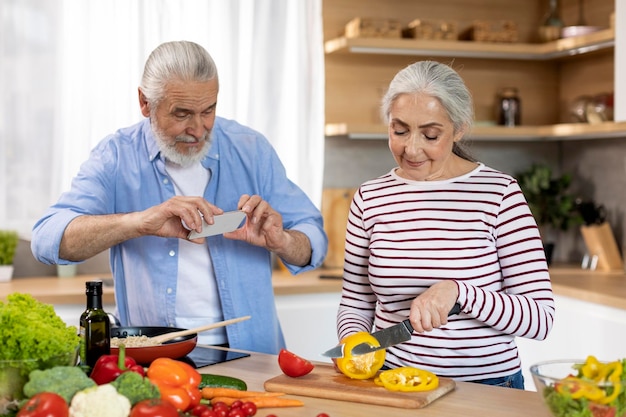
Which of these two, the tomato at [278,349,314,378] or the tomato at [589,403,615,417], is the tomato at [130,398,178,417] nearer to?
the tomato at [278,349,314,378]

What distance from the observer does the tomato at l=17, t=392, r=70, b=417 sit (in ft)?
4.22

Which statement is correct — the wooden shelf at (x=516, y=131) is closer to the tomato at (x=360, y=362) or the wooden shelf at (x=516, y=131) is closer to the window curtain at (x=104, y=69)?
the window curtain at (x=104, y=69)

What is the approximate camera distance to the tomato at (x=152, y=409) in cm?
136

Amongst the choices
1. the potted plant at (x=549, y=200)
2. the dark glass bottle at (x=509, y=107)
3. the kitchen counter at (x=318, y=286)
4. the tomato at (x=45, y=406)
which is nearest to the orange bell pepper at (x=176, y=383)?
the tomato at (x=45, y=406)

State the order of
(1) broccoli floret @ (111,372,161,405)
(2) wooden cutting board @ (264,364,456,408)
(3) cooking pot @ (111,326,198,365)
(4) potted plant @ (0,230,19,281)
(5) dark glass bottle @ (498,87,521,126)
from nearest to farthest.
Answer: (1) broccoli floret @ (111,372,161,405) → (2) wooden cutting board @ (264,364,456,408) → (3) cooking pot @ (111,326,198,365) → (4) potted plant @ (0,230,19,281) → (5) dark glass bottle @ (498,87,521,126)

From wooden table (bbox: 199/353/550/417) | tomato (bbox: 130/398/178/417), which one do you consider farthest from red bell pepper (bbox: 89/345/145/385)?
wooden table (bbox: 199/353/550/417)

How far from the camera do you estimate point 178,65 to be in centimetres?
225

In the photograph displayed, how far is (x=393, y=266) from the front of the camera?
6.69 ft

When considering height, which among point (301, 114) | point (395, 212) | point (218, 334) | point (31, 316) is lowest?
point (218, 334)

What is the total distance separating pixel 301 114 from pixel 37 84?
1.14 m

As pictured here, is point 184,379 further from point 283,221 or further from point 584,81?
point 584,81

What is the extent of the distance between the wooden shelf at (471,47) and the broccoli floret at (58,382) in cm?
265

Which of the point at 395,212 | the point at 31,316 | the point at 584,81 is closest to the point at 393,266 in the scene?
the point at 395,212

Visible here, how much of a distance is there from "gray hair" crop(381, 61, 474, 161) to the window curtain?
1.93m
